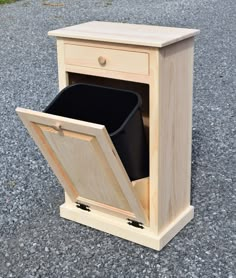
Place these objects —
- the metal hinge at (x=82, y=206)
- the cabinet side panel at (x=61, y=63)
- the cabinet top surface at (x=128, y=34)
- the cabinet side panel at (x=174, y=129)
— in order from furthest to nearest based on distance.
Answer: the metal hinge at (x=82, y=206) → the cabinet side panel at (x=61, y=63) → the cabinet side panel at (x=174, y=129) → the cabinet top surface at (x=128, y=34)

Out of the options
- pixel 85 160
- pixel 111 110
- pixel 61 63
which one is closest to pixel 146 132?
pixel 111 110

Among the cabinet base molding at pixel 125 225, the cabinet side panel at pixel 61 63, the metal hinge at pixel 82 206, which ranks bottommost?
the cabinet base molding at pixel 125 225

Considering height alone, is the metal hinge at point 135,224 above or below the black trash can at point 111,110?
below

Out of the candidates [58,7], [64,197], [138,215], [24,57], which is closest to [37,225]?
[64,197]

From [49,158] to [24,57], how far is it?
370 centimetres

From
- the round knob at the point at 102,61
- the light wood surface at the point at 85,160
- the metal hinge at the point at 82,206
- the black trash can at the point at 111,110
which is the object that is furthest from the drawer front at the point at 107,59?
the metal hinge at the point at 82,206

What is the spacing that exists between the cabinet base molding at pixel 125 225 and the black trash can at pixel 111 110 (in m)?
0.27

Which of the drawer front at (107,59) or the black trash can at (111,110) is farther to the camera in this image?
the black trash can at (111,110)

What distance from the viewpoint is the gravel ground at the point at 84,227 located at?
8.86ft

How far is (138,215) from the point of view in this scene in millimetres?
2805

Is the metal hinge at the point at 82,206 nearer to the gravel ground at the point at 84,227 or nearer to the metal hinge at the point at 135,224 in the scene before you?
the gravel ground at the point at 84,227

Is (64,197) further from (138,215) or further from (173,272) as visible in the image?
(173,272)

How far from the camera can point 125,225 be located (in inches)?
115

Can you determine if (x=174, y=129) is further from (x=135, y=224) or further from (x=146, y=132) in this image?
(x=135, y=224)
